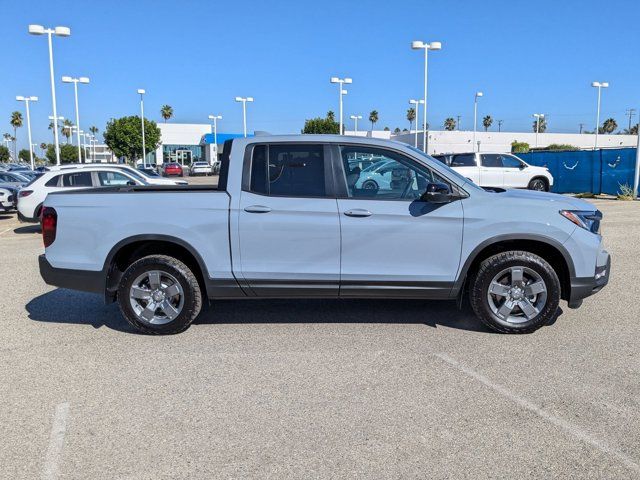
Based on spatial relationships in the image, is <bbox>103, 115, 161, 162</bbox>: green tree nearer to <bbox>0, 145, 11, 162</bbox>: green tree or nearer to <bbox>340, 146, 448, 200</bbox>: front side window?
<bbox>340, 146, 448, 200</bbox>: front side window

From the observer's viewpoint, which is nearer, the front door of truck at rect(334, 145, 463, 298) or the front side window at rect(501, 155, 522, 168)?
the front door of truck at rect(334, 145, 463, 298)

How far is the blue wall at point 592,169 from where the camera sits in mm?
22469

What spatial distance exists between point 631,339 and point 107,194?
198 inches

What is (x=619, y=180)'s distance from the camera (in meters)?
22.5

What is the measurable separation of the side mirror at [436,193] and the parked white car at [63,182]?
9.62m

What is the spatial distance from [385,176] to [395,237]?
615mm

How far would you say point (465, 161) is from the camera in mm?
22219

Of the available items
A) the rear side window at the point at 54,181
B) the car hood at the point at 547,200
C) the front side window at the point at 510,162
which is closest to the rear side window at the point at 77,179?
the rear side window at the point at 54,181

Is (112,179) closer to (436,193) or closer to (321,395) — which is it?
(436,193)

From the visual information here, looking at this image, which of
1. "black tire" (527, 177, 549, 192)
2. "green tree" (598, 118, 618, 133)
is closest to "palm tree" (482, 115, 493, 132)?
"green tree" (598, 118, 618, 133)

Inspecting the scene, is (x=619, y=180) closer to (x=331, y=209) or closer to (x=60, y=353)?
(x=331, y=209)

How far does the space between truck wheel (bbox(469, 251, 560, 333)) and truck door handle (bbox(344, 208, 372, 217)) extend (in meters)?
1.18

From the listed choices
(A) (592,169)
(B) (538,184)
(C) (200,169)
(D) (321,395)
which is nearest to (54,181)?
(D) (321,395)

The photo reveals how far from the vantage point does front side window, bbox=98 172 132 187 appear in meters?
13.3
